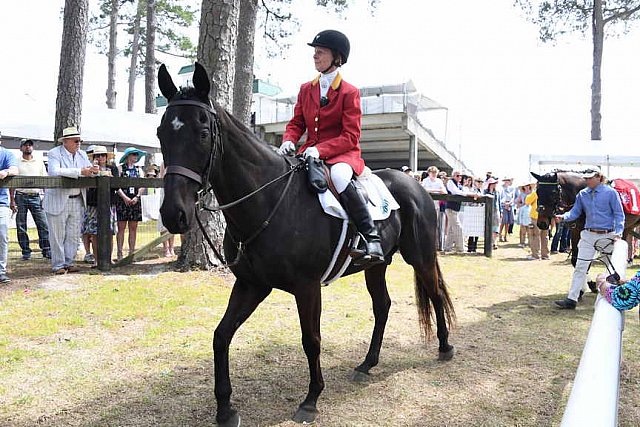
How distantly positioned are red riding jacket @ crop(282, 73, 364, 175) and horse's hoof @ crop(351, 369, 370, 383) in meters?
1.76

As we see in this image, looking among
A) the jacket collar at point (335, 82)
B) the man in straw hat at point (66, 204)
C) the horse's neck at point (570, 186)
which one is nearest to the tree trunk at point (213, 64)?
the man in straw hat at point (66, 204)

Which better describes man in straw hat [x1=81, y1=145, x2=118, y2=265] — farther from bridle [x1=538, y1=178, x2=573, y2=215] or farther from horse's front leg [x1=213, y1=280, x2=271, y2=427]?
bridle [x1=538, y1=178, x2=573, y2=215]

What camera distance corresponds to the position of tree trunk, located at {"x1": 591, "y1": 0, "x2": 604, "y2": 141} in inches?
934

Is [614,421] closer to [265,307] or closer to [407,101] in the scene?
[265,307]

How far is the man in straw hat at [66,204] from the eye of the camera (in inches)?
304

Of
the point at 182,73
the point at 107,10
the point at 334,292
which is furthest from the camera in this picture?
the point at 182,73

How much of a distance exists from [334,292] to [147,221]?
5413 millimetres

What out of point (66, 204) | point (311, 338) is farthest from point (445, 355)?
point (66, 204)

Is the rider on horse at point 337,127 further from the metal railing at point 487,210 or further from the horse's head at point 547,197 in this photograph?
the metal railing at point 487,210

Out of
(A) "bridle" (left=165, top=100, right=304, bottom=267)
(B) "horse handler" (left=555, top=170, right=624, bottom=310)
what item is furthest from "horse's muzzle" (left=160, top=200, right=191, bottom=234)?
(B) "horse handler" (left=555, top=170, right=624, bottom=310)

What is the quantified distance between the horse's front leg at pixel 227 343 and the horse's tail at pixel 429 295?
209 centimetres

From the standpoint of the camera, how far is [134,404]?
3.74m

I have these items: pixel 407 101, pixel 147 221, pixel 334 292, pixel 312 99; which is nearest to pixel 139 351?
pixel 312 99

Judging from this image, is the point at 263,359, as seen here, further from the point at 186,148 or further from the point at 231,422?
the point at 186,148
